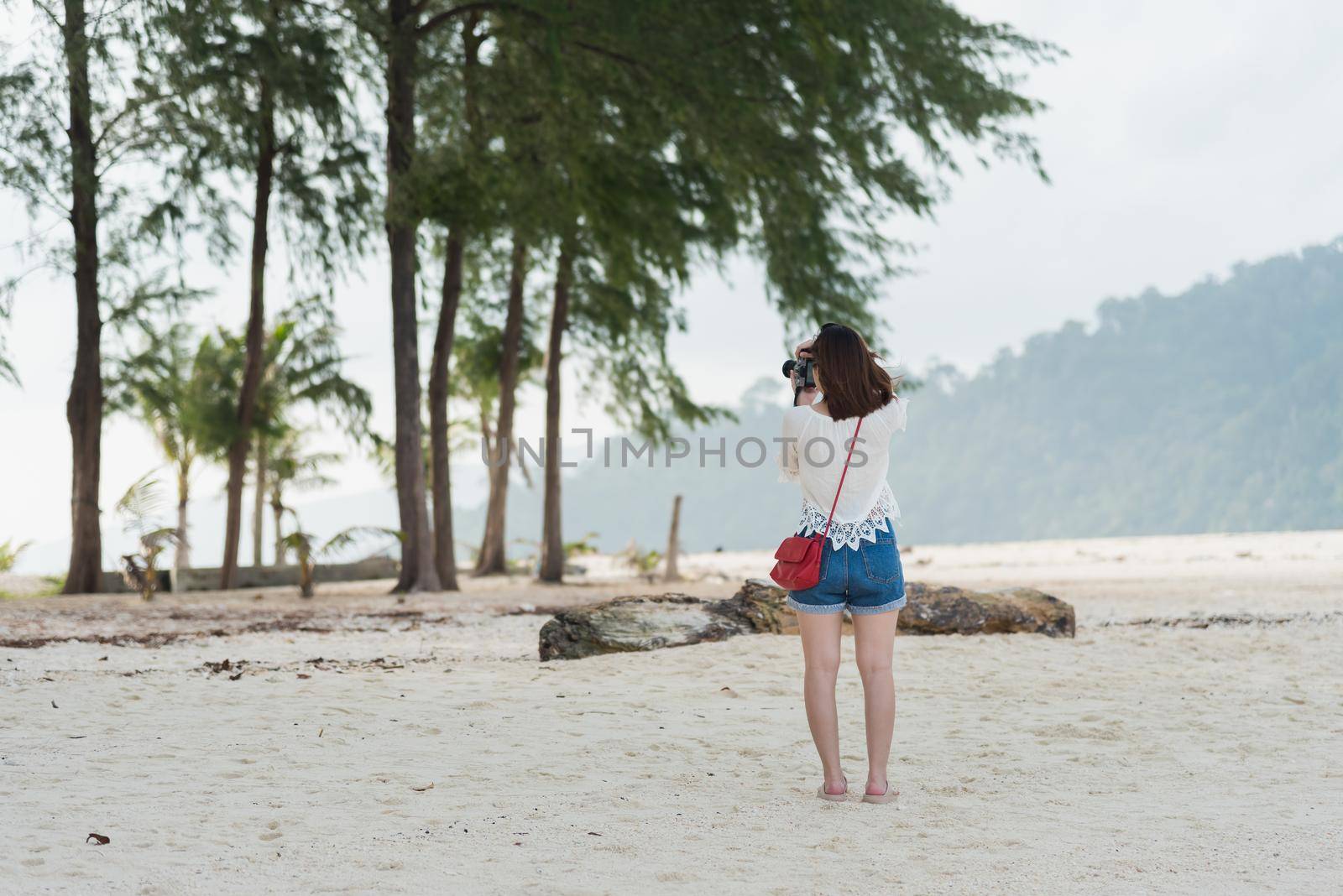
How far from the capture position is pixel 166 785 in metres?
4.17

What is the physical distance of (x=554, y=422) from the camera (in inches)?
709

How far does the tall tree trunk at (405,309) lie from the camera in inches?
563

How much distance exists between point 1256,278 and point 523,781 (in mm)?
102143

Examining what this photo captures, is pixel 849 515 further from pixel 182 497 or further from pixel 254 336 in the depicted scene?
A: pixel 182 497

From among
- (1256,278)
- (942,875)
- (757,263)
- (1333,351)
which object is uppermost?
(1256,278)

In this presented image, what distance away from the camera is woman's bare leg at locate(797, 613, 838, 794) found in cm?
390

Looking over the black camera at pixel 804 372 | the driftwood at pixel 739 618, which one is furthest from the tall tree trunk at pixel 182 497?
the black camera at pixel 804 372

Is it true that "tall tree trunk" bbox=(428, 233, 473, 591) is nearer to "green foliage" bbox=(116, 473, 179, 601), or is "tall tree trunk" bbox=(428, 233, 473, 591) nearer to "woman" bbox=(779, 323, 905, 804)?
"green foliage" bbox=(116, 473, 179, 601)

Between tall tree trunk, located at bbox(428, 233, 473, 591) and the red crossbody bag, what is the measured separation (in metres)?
11.9

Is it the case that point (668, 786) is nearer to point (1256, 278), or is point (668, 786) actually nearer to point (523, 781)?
point (523, 781)

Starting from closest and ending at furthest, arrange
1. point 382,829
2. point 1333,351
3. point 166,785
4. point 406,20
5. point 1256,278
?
point 382,829
point 166,785
point 406,20
point 1333,351
point 1256,278

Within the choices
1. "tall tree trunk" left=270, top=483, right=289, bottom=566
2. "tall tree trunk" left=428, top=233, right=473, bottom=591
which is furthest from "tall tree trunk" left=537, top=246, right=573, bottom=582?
"tall tree trunk" left=270, top=483, right=289, bottom=566

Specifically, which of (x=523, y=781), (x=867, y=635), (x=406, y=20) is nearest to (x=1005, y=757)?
(x=867, y=635)

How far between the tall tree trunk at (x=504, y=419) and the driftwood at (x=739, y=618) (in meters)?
10.5
